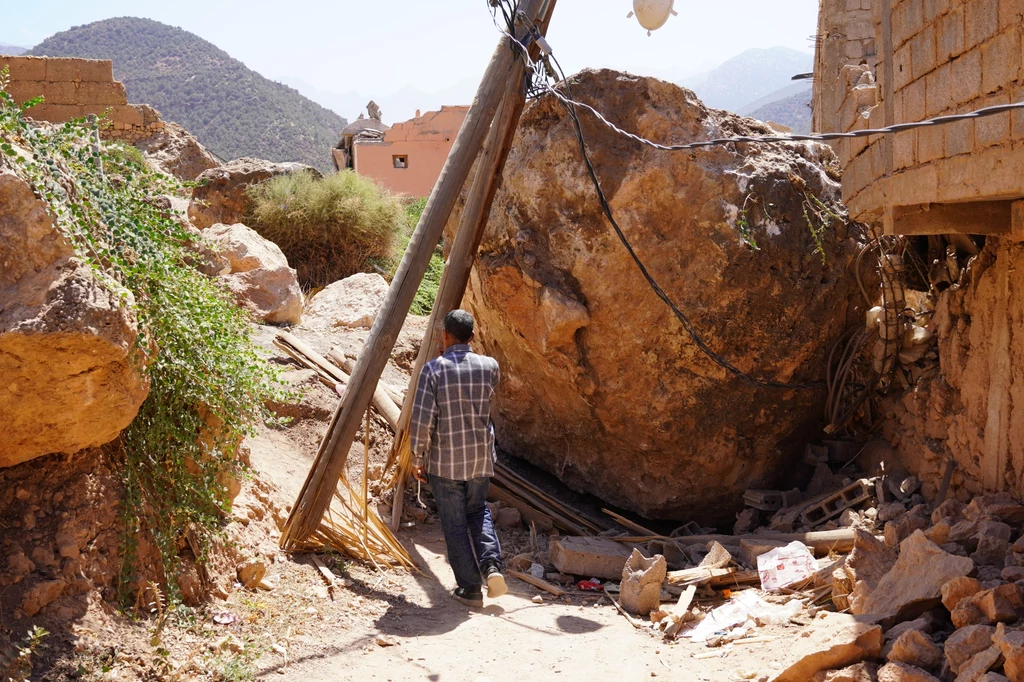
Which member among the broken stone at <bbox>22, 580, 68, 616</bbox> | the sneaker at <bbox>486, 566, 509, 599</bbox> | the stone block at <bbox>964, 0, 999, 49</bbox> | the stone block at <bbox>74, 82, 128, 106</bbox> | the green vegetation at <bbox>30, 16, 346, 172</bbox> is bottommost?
the sneaker at <bbox>486, 566, 509, 599</bbox>

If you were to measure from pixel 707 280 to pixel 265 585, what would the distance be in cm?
365

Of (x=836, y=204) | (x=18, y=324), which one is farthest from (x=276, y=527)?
(x=836, y=204)

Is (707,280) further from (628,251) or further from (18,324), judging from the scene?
(18,324)

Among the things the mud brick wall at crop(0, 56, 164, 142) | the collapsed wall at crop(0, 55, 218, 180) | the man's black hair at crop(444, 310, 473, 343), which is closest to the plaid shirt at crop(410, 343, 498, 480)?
the man's black hair at crop(444, 310, 473, 343)

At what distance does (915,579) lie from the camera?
380 centimetres

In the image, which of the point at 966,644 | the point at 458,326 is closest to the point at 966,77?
the point at 966,644

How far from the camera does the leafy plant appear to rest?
9.69 feet

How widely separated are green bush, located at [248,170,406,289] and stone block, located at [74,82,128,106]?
11.8 feet

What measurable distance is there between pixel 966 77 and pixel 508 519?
403 centimetres

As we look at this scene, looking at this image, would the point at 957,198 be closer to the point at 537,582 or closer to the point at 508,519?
the point at 537,582

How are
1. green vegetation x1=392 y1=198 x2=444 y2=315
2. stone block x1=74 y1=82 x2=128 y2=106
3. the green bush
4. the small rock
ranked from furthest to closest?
1. stone block x1=74 y1=82 x2=128 y2=106
2. the green bush
3. green vegetation x1=392 y1=198 x2=444 y2=315
4. the small rock

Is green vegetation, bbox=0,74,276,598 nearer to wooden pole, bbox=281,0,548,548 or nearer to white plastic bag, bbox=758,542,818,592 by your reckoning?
wooden pole, bbox=281,0,548,548

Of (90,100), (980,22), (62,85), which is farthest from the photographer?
(90,100)

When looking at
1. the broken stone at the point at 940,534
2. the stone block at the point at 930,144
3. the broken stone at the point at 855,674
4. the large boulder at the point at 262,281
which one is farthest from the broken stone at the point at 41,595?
the large boulder at the point at 262,281
